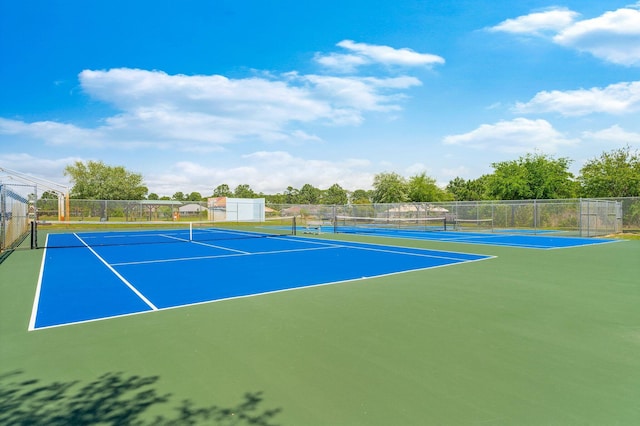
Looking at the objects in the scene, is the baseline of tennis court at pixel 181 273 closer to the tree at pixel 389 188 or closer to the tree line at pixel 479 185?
the tree line at pixel 479 185

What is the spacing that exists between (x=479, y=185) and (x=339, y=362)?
8060 cm

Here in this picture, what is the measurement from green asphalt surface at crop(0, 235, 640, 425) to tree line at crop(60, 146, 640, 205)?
3437cm

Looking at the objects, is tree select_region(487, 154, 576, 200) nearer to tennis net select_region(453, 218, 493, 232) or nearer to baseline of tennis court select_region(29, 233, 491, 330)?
tennis net select_region(453, 218, 493, 232)

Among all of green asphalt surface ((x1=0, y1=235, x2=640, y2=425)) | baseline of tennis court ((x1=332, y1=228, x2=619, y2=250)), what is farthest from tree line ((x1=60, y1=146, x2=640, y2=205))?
green asphalt surface ((x1=0, y1=235, x2=640, y2=425))

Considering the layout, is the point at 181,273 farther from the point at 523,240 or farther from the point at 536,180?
the point at 536,180

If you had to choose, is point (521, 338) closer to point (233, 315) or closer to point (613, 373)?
point (613, 373)

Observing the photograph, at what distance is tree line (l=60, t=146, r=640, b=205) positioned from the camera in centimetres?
3522

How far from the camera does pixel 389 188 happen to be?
62812 millimetres

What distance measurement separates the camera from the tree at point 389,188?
62.4 metres

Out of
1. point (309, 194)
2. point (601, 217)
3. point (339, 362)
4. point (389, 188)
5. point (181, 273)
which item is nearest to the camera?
point (339, 362)

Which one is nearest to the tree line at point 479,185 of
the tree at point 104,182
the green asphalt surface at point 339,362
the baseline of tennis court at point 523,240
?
the tree at point 104,182

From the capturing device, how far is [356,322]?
5770 mm

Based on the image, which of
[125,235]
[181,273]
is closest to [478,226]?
[125,235]

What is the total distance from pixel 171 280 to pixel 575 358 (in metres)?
7.96
